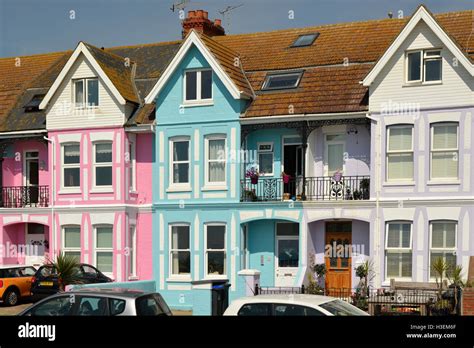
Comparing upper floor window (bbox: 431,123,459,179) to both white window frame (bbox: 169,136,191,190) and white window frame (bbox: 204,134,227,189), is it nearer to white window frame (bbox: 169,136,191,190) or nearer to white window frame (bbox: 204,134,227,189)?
white window frame (bbox: 204,134,227,189)

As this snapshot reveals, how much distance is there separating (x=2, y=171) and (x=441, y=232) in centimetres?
1760

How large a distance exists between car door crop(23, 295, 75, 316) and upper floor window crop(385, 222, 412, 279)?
49.3ft

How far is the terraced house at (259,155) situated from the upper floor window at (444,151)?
0.15 feet

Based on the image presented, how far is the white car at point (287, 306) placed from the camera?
10008 mm

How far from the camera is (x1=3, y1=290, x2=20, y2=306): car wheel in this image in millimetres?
24109

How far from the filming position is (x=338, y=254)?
25406 millimetres

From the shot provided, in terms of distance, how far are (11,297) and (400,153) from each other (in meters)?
13.8

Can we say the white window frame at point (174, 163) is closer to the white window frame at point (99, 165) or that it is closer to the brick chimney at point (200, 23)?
the white window frame at point (99, 165)

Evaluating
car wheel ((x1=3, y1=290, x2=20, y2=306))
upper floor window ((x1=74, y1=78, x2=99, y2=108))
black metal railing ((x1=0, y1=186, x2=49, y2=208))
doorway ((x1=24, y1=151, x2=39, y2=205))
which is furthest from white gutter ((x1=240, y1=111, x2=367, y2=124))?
car wheel ((x1=3, y1=290, x2=20, y2=306))

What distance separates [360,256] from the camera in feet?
81.4

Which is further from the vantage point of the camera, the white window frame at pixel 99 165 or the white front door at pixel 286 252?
the white window frame at pixel 99 165

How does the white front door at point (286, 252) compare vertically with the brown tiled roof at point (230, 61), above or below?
below

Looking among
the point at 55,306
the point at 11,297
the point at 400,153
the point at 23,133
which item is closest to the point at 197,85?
the point at 23,133

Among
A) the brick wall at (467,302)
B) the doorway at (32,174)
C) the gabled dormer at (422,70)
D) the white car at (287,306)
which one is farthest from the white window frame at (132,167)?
the white car at (287,306)
